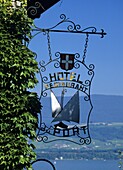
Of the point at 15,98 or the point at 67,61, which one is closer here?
the point at 15,98

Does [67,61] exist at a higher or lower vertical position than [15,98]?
higher

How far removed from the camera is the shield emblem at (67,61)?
291 inches

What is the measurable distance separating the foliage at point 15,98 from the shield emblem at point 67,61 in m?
0.84

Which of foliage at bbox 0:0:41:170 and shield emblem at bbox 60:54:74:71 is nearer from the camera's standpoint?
foliage at bbox 0:0:41:170

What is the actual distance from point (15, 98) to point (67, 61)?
1268 mm

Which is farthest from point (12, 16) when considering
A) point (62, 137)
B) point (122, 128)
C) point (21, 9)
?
point (122, 128)

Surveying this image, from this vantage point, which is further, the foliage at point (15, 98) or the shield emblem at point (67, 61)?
the shield emblem at point (67, 61)

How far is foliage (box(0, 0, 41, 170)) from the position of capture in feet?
21.0

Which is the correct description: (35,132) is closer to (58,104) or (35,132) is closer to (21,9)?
(58,104)

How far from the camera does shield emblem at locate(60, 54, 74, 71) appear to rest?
24.3 ft

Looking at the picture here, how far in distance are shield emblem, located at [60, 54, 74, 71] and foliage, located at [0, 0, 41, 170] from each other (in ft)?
2.75

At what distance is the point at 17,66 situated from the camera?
6.46 metres

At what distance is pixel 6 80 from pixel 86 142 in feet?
4.92

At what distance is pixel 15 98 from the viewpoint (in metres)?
6.44
